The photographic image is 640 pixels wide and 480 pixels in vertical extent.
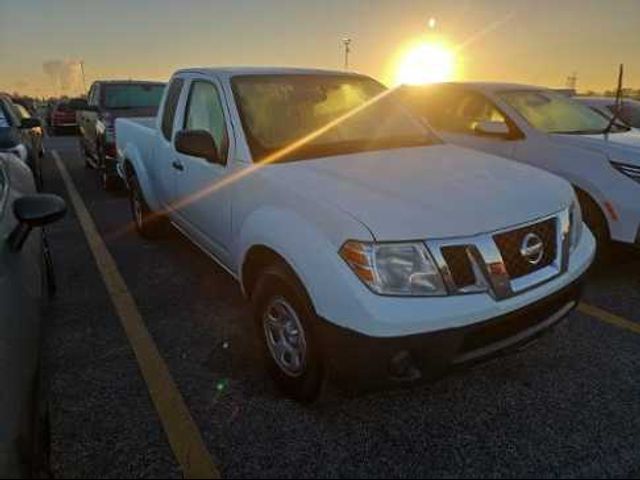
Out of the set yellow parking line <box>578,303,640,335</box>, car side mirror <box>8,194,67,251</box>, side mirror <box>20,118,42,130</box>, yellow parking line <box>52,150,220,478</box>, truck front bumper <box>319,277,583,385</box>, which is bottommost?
yellow parking line <box>52,150,220,478</box>

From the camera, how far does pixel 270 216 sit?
2986 millimetres

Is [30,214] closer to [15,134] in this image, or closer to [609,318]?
[609,318]

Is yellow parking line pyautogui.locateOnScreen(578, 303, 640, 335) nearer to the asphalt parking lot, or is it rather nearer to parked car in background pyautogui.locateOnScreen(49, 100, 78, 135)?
the asphalt parking lot

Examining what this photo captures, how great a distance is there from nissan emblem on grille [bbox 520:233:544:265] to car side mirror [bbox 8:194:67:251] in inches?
94.7

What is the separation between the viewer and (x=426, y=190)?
282 centimetres

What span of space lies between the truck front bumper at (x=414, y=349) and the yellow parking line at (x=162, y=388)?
2.56ft

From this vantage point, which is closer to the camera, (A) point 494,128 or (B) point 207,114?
(B) point 207,114

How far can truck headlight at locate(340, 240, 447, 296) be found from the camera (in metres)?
2.43

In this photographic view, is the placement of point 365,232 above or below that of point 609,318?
above

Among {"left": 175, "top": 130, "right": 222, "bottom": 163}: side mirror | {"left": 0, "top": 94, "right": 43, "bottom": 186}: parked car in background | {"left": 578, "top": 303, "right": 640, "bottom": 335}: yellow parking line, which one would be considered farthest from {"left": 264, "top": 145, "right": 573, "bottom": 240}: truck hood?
{"left": 0, "top": 94, "right": 43, "bottom": 186}: parked car in background

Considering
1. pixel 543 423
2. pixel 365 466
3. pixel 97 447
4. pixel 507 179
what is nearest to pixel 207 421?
pixel 97 447

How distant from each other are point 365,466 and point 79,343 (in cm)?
227

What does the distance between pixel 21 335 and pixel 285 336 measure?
4.24ft

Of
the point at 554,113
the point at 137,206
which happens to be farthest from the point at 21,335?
the point at 554,113
